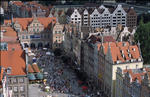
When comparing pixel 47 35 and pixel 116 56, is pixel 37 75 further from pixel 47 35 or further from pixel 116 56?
pixel 47 35

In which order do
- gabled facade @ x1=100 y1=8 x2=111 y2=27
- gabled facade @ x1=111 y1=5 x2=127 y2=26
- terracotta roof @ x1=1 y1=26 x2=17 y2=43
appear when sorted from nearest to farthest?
terracotta roof @ x1=1 y1=26 x2=17 y2=43 < gabled facade @ x1=100 y1=8 x2=111 y2=27 < gabled facade @ x1=111 y1=5 x2=127 y2=26

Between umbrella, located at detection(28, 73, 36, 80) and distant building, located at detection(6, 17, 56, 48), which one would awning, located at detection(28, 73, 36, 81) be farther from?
distant building, located at detection(6, 17, 56, 48)

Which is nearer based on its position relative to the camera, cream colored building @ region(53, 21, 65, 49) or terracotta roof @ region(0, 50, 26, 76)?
terracotta roof @ region(0, 50, 26, 76)

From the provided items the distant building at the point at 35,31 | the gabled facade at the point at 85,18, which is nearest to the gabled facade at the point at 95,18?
the gabled facade at the point at 85,18

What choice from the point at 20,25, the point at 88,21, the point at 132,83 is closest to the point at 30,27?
the point at 20,25

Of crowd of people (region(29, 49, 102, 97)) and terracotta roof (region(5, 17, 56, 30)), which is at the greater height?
terracotta roof (region(5, 17, 56, 30))

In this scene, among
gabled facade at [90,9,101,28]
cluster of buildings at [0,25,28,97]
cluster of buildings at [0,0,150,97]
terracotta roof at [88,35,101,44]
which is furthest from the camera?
gabled facade at [90,9,101,28]

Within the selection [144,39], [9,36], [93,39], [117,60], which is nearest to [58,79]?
[93,39]

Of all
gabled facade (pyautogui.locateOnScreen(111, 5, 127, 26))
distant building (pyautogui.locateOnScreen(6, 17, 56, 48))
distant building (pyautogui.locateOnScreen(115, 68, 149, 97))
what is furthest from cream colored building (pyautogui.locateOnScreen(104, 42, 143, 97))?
gabled facade (pyautogui.locateOnScreen(111, 5, 127, 26))
